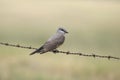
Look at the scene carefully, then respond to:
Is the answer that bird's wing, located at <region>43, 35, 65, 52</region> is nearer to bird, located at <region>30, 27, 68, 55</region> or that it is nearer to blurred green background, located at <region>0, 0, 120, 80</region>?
bird, located at <region>30, 27, 68, 55</region>

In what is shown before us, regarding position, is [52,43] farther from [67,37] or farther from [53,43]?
[67,37]

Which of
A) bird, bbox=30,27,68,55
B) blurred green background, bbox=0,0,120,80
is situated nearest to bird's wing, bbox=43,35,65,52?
bird, bbox=30,27,68,55

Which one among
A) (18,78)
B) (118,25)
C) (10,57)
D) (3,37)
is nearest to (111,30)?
(118,25)

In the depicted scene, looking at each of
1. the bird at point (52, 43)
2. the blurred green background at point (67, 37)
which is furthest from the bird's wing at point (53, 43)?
the blurred green background at point (67, 37)

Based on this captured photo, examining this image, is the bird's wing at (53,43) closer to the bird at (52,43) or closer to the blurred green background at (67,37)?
the bird at (52,43)

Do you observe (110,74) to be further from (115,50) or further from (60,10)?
(60,10)

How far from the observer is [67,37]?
2080cm

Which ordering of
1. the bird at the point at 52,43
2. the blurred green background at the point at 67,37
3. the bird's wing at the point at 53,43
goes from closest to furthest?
the bird at the point at 52,43, the bird's wing at the point at 53,43, the blurred green background at the point at 67,37

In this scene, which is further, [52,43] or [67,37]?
[67,37]

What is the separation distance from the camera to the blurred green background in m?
15.9

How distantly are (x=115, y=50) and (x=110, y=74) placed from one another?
7.60 feet

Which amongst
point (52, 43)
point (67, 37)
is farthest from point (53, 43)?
point (67, 37)

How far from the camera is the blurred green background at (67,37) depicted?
15.9 metres

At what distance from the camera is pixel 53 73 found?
52.5ft
